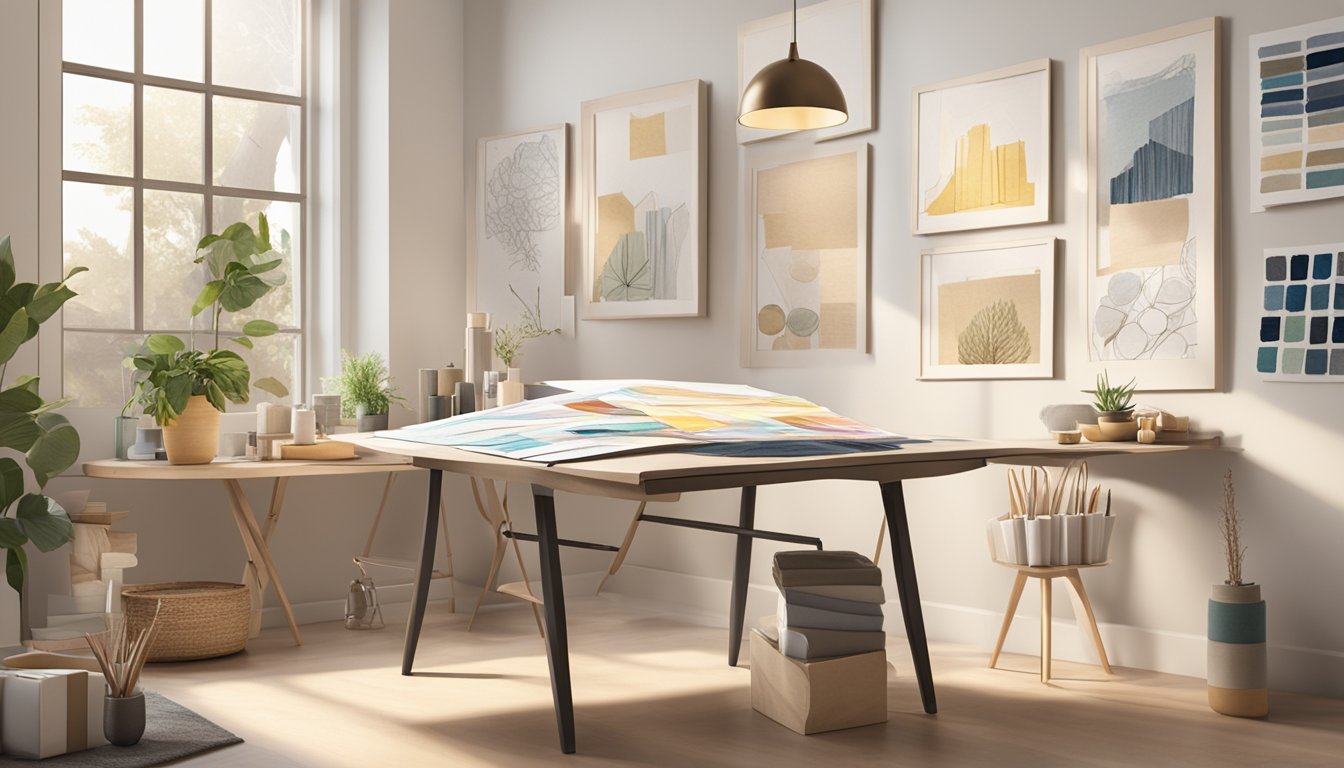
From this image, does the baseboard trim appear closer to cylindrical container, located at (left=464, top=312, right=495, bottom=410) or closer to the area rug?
cylindrical container, located at (left=464, top=312, right=495, bottom=410)

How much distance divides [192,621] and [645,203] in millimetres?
2475

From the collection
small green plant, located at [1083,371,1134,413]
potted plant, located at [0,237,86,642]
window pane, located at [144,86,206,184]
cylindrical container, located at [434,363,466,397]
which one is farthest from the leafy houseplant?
window pane, located at [144,86,206,184]

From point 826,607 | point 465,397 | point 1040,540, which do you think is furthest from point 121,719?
point 1040,540

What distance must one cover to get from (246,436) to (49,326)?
0.82 meters

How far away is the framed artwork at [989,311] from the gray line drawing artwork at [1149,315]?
7.3 inches

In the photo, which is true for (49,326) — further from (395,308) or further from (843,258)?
(843,258)

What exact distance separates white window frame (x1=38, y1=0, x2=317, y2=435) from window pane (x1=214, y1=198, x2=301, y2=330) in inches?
0.9

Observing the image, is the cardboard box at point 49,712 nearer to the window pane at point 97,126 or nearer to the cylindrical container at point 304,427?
the cylindrical container at point 304,427

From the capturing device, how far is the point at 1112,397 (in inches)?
159

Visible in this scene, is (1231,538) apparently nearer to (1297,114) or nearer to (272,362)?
(1297,114)

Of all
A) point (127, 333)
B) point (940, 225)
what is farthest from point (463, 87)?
point (940, 225)

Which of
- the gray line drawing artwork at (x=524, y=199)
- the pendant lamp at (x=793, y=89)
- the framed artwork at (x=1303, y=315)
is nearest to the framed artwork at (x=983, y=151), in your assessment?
the pendant lamp at (x=793, y=89)

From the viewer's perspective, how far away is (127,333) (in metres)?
5.21

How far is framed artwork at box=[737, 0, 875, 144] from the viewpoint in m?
4.82
